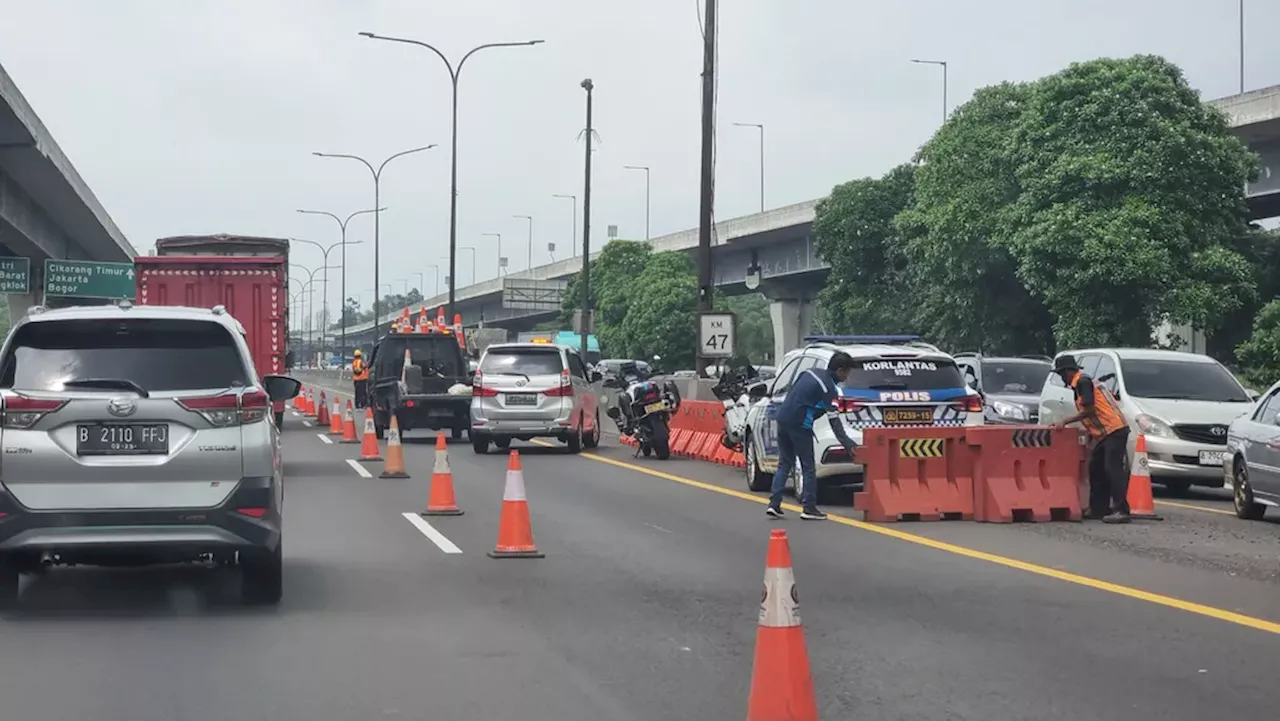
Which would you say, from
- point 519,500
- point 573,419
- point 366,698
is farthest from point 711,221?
point 366,698

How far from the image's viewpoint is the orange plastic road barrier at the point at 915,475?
16172 millimetres

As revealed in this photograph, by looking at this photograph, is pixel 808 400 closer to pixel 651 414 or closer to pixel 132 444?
pixel 132 444

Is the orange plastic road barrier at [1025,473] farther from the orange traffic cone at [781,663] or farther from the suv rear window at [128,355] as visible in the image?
the orange traffic cone at [781,663]

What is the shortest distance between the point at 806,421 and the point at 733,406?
713 cm

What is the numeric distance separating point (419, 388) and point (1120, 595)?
2027cm

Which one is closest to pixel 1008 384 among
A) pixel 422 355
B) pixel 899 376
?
pixel 899 376

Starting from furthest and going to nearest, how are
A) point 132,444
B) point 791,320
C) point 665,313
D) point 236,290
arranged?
1. point 665,313
2. point 791,320
3. point 236,290
4. point 132,444

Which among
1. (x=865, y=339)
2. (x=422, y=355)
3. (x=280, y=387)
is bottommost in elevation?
(x=280, y=387)

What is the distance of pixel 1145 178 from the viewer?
37656 millimetres

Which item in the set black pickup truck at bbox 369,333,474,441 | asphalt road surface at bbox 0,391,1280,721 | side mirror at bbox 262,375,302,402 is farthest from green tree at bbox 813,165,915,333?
side mirror at bbox 262,375,302,402

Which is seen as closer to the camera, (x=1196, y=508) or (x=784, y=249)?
(x=1196, y=508)

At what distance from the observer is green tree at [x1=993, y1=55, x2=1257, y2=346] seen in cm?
3719

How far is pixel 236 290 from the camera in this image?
27.8 m

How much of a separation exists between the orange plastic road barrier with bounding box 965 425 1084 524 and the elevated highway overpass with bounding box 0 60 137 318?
1957 centimetres
